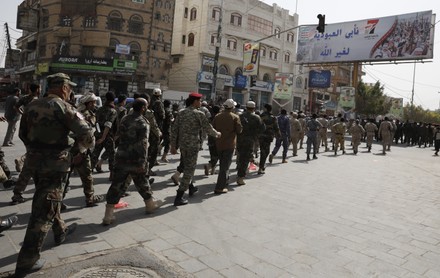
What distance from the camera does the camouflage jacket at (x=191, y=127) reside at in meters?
5.66

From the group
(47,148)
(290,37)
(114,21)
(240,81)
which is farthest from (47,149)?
(290,37)

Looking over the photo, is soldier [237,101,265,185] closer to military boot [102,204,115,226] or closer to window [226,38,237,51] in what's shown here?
military boot [102,204,115,226]

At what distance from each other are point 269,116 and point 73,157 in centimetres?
661

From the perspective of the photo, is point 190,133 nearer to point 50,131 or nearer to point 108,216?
point 108,216

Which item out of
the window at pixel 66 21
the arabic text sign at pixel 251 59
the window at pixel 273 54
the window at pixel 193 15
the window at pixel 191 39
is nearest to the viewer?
the arabic text sign at pixel 251 59

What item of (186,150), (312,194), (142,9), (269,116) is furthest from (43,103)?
(142,9)

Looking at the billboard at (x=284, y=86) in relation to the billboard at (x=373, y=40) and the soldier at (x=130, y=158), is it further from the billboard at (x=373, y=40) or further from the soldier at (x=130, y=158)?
the soldier at (x=130, y=158)

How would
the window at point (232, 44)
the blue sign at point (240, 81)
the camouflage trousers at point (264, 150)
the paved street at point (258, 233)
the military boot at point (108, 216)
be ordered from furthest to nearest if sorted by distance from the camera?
the window at point (232, 44) → the blue sign at point (240, 81) → the camouflage trousers at point (264, 150) → the military boot at point (108, 216) → the paved street at point (258, 233)

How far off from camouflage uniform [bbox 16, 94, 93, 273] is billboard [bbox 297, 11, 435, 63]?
3057cm

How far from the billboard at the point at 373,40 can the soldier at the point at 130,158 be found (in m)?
29.3

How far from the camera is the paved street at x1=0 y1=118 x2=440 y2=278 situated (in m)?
3.45

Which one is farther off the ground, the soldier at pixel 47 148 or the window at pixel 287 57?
the window at pixel 287 57

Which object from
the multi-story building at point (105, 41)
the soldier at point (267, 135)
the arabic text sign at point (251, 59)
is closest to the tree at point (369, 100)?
the multi-story building at point (105, 41)

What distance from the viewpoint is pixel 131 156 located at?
4484 mm
